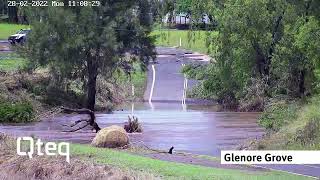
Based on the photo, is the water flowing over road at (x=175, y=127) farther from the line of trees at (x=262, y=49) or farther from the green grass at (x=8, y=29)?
the green grass at (x=8, y=29)

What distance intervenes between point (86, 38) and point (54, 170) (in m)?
21.9

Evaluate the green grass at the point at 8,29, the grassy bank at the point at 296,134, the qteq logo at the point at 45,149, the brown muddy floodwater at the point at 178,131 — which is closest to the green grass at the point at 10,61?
the brown muddy floodwater at the point at 178,131

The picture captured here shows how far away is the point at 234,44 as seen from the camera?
40.8m

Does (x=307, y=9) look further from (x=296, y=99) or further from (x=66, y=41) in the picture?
(x=66, y=41)

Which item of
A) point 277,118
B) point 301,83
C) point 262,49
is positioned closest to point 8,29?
point 262,49

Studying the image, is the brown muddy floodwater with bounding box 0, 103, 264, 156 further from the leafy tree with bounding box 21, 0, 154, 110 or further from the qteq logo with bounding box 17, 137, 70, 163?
the qteq logo with bounding box 17, 137, 70, 163

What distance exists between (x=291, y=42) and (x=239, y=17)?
347 cm

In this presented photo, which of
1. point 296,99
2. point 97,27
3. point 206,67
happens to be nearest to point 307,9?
point 296,99

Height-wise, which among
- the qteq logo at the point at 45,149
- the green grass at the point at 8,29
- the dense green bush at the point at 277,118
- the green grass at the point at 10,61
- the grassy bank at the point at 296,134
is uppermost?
the qteq logo at the point at 45,149

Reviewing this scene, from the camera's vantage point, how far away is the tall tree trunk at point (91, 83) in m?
38.7

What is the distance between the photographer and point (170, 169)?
48.5 feet

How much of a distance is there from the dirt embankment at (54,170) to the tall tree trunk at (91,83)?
865 inches

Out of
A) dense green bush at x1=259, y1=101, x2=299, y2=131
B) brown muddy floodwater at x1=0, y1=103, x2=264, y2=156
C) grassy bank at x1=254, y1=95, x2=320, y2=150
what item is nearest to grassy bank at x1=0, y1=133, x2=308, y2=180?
grassy bank at x1=254, y1=95, x2=320, y2=150

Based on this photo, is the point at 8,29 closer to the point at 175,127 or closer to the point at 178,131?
the point at 175,127
